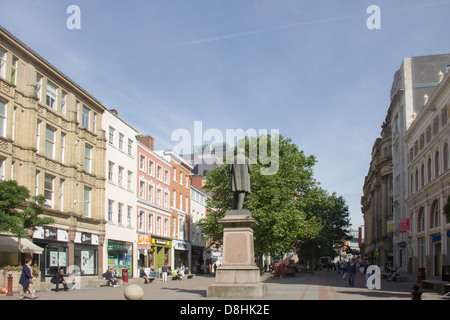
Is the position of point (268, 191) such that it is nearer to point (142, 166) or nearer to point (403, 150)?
point (142, 166)

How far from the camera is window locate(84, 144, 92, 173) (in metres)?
39.5

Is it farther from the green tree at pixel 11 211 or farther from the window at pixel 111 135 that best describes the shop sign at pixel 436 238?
the green tree at pixel 11 211

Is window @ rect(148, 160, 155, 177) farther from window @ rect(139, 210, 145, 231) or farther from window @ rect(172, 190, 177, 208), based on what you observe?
window @ rect(172, 190, 177, 208)

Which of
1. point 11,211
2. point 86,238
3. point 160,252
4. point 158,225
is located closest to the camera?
point 11,211

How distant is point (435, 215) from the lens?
1719 inches

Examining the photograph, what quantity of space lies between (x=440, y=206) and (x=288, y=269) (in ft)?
51.7

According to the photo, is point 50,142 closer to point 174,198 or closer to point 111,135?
point 111,135

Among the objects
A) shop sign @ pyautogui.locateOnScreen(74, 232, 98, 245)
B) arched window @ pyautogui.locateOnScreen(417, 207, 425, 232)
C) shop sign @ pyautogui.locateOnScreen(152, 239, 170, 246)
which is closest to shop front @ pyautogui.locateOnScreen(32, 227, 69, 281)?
shop sign @ pyautogui.locateOnScreen(74, 232, 98, 245)

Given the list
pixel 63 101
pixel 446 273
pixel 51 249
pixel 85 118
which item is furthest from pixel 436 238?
pixel 63 101

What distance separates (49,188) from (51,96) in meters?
6.40

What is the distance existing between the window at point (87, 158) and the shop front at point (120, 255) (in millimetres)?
6675

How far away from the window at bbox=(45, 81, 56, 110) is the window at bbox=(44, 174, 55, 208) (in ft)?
16.3

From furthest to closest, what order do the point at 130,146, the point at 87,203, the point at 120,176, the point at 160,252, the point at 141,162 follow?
the point at 160,252 < the point at 141,162 < the point at 130,146 < the point at 120,176 < the point at 87,203
